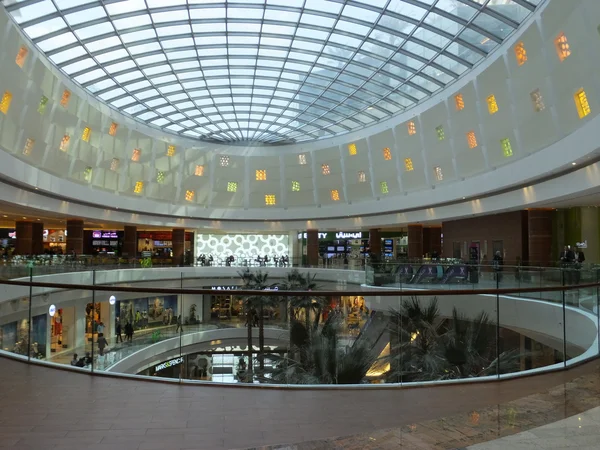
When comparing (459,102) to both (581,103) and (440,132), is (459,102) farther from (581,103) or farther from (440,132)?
(581,103)

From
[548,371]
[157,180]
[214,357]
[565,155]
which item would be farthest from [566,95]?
[157,180]

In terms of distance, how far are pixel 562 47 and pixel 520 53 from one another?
326cm

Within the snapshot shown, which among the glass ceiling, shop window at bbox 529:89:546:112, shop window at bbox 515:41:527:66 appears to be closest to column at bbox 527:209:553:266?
shop window at bbox 529:89:546:112

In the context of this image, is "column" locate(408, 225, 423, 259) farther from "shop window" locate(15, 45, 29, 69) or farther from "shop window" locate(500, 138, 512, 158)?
"shop window" locate(15, 45, 29, 69)

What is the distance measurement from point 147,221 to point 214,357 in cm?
3759

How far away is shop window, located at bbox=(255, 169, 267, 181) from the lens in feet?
154

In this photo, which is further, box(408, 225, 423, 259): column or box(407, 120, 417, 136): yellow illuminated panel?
box(408, 225, 423, 259): column

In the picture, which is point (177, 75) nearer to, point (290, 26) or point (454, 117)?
point (290, 26)

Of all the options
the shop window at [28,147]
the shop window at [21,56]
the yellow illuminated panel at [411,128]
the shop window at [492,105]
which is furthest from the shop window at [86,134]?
the shop window at [492,105]

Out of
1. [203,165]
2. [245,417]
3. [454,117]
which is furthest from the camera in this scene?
[203,165]

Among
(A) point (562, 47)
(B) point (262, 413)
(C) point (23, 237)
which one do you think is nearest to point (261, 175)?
(C) point (23, 237)

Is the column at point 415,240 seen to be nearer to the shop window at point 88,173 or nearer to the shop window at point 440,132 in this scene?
the shop window at point 440,132

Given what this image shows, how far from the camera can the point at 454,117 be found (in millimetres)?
29484

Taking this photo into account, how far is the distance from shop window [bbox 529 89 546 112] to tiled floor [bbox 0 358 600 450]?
18595mm
